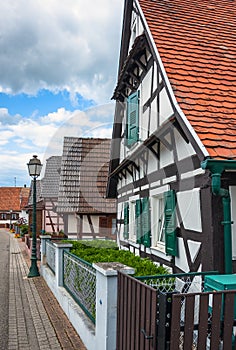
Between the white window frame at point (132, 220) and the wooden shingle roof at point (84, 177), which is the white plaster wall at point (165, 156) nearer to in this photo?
the white window frame at point (132, 220)

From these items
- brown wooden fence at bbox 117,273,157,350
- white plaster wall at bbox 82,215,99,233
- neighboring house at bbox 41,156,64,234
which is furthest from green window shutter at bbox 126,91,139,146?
neighboring house at bbox 41,156,64,234

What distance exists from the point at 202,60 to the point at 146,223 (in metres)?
3.35

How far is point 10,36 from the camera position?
1094 centimetres

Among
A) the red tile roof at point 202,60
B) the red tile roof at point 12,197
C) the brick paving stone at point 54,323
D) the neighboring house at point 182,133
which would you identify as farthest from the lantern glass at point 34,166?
the red tile roof at point 12,197

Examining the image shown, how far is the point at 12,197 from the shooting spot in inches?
2425

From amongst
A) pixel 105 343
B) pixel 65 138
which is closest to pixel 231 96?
pixel 105 343

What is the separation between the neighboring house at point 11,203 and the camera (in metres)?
58.3

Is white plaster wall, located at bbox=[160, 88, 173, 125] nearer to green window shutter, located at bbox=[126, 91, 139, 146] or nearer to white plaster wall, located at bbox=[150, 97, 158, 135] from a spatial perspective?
white plaster wall, located at bbox=[150, 97, 158, 135]

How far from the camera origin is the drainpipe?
13.7 ft

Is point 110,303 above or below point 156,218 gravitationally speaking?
below

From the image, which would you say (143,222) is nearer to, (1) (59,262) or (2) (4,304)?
(1) (59,262)

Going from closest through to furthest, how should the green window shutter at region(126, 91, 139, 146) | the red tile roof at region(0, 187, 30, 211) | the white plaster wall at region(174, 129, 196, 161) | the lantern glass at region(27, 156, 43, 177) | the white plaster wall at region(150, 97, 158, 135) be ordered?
the white plaster wall at region(174, 129, 196, 161), the white plaster wall at region(150, 97, 158, 135), the green window shutter at region(126, 91, 139, 146), the lantern glass at region(27, 156, 43, 177), the red tile roof at region(0, 187, 30, 211)

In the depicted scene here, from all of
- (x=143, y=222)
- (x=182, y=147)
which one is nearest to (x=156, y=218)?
(x=143, y=222)

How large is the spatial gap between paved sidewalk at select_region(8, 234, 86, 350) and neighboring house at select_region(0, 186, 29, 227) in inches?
1957
